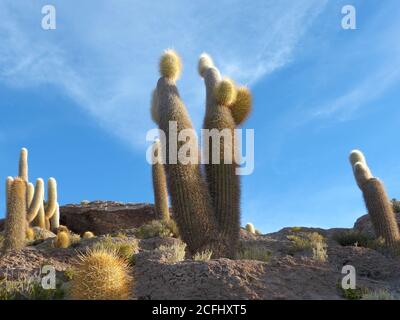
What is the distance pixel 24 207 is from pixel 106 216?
50.9ft

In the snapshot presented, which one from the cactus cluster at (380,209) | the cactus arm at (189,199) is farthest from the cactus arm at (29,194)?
the cactus cluster at (380,209)

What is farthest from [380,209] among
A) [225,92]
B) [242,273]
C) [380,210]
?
[242,273]

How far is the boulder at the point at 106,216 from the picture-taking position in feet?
111

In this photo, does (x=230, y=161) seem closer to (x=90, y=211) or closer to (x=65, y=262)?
(x=65, y=262)

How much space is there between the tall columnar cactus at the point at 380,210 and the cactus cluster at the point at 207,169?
7463 mm

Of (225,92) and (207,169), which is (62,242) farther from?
(225,92)

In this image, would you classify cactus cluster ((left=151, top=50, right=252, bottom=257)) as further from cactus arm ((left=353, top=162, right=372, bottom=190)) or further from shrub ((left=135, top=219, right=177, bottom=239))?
cactus arm ((left=353, top=162, right=372, bottom=190))

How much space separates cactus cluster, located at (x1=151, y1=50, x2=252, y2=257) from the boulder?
18.1 m

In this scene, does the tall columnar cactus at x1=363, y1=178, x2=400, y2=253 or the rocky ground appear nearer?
the rocky ground

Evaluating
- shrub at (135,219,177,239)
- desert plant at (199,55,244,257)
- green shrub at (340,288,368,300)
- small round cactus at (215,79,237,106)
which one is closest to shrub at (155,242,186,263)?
desert plant at (199,55,244,257)

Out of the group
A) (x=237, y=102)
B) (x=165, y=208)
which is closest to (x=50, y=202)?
(x=165, y=208)

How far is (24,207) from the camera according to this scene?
62.8ft

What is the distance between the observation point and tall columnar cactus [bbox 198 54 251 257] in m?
15.0

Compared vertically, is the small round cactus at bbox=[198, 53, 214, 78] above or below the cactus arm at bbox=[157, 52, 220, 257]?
above
